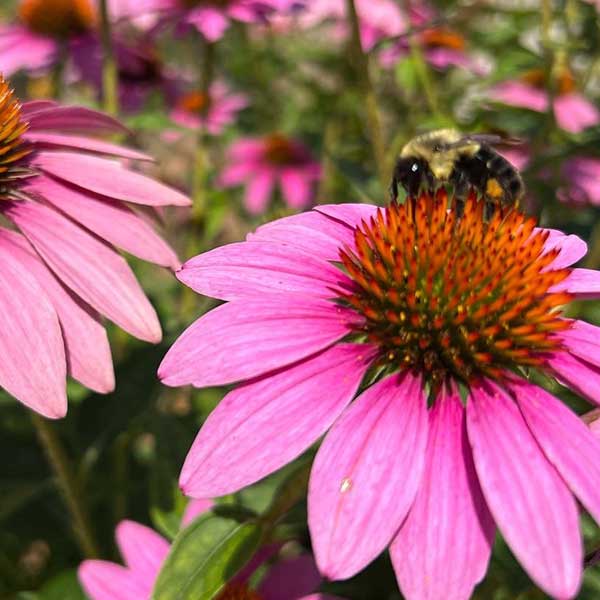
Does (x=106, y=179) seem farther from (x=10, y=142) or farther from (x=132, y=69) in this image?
(x=132, y=69)

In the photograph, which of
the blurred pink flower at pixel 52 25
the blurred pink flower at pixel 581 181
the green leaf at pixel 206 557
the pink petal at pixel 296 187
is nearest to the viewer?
the green leaf at pixel 206 557

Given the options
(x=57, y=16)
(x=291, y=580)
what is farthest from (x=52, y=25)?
(x=291, y=580)

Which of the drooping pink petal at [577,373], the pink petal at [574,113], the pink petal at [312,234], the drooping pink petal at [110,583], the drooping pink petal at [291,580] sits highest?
the pink petal at [574,113]

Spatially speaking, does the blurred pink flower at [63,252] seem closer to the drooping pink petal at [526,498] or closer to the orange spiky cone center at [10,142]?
the orange spiky cone center at [10,142]

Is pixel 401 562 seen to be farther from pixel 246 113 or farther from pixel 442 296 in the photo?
pixel 246 113

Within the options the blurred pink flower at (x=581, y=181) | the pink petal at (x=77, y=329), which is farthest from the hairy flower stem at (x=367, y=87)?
the pink petal at (x=77, y=329)
